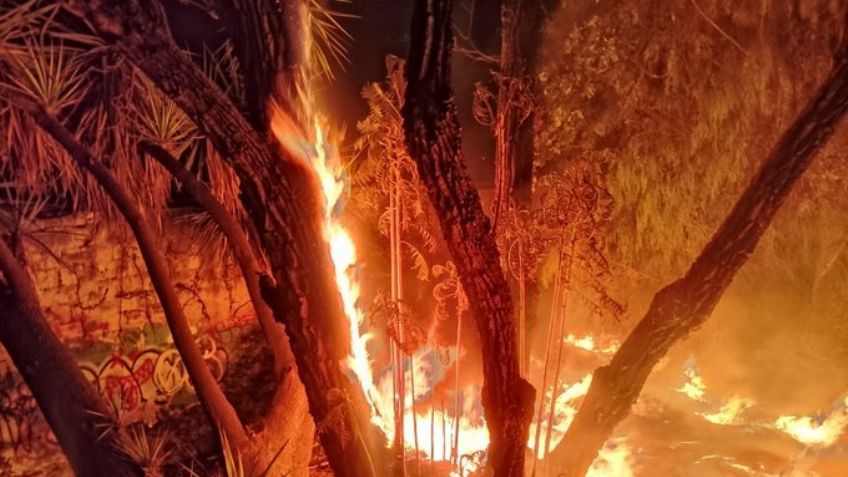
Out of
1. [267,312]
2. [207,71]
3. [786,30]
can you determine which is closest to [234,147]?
[267,312]

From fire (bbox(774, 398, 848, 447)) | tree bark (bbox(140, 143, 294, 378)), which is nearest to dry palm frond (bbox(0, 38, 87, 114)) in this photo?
tree bark (bbox(140, 143, 294, 378))

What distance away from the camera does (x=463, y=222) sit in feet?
12.5

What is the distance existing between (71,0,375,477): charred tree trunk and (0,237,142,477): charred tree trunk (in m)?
1.43

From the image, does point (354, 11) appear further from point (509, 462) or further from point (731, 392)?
point (731, 392)

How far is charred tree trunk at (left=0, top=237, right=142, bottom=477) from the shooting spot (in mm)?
4223

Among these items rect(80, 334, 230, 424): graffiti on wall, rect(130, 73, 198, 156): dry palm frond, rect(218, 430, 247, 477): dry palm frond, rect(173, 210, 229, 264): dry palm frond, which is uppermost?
rect(130, 73, 198, 156): dry palm frond

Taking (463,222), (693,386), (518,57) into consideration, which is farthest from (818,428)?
(463,222)

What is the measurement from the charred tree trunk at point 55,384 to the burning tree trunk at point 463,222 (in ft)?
8.24

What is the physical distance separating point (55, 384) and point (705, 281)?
4623 mm

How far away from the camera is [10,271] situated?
4266 millimetres

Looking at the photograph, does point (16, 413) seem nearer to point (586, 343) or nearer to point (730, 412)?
point (586, 343)

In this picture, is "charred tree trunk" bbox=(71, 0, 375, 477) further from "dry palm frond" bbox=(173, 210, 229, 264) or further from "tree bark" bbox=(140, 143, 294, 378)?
"dry palm frond" bbox=(173, 210, 229, 264)

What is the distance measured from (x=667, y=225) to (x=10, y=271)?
7217 millimetres

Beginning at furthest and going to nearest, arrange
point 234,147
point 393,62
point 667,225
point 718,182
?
point 667,225 → point 718,182 → point 393,62 → point 234,147
